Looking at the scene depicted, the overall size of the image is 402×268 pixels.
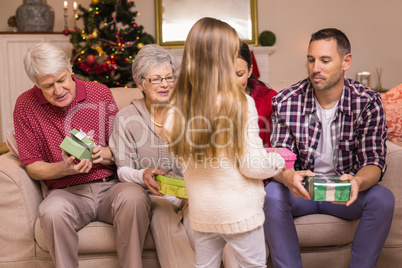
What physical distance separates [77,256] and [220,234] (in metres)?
0.75

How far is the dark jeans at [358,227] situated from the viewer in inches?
77.6

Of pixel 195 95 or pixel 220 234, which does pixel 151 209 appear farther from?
pixel 195 95

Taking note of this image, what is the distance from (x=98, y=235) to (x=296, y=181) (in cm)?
91

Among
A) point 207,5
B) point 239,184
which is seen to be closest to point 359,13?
point 207,5

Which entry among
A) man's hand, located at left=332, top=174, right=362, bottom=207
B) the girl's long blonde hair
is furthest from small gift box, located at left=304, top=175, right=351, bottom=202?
the girl's long blonde hair

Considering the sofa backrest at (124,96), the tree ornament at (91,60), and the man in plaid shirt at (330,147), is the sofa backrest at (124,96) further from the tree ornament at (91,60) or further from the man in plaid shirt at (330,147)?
the tree ornament at (91,60)

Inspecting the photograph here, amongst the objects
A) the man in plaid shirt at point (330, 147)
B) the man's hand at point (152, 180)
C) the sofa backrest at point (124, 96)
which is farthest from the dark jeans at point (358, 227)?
the sofa backrest at point (124, 96)

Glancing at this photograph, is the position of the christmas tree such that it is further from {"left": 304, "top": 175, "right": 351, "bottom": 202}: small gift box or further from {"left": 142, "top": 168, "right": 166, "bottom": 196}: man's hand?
{"left": 304, "top": 175, "right": 351, "bottom": 202}: small gift box

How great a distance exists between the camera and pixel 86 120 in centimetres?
235

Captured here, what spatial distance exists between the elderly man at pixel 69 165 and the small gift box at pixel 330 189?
74 centimetres

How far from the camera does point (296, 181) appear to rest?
76.5 inches

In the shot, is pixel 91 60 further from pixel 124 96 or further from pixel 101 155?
pixel 101 155

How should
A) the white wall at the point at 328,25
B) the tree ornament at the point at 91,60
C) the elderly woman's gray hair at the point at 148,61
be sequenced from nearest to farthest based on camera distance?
the elderly woman's gray hair at the point at 148,61 → the tree ornament at the point at 91,60 → the white wall at the point at 328,25

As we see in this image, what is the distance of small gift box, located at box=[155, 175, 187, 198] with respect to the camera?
1.94 metres
